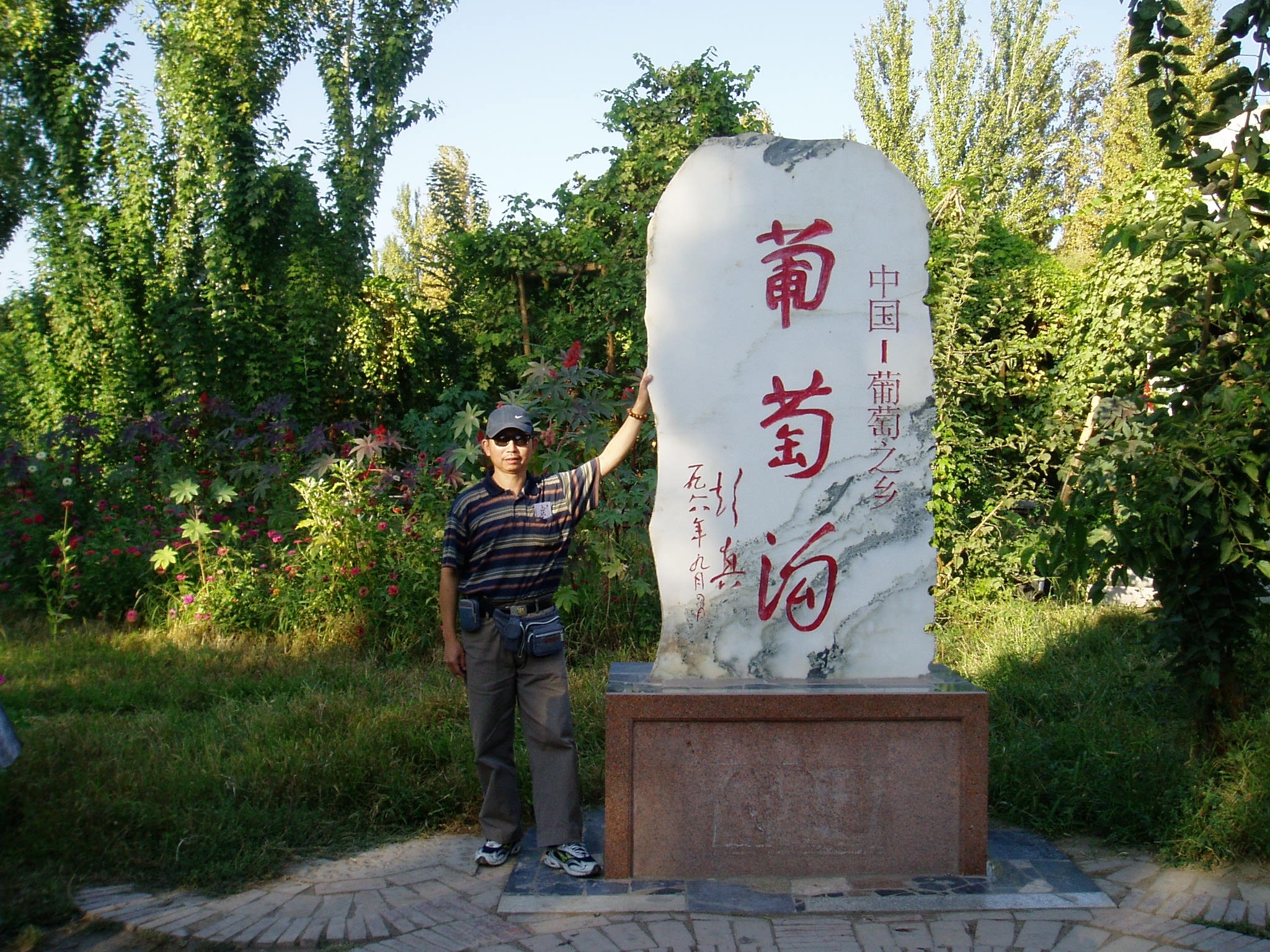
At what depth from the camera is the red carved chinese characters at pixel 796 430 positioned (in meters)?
3.57

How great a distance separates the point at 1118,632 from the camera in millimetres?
5738

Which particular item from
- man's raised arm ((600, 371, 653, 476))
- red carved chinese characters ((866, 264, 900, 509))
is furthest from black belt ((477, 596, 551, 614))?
red carved chinese characters ((866, 264, 900, 509))

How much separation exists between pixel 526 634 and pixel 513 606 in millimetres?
104

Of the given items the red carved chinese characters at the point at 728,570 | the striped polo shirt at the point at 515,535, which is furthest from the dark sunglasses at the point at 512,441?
the red carved chinese characters at the point at 728,570

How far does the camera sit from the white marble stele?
140 inches

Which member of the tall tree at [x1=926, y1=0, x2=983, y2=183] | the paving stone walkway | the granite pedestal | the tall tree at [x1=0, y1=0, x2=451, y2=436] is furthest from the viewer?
the tall tree at [x1=926, y1=0, x2=983, y2=183]

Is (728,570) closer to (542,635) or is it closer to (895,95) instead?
(542,635)

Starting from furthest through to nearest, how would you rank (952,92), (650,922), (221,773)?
(952,92) → (221,773) → (650,922)

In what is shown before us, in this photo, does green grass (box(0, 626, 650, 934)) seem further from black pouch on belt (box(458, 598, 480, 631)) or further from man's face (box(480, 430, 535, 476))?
man's face (box(480, 430, 535, 476))

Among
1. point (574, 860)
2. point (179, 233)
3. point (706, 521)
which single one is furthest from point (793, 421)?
point (179, 233)

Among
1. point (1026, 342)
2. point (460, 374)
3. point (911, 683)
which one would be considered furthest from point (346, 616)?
point (1026, 342)

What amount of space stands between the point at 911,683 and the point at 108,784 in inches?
117

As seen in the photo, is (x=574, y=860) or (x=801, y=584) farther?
(x=801, y=584)

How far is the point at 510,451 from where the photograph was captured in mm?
3518
